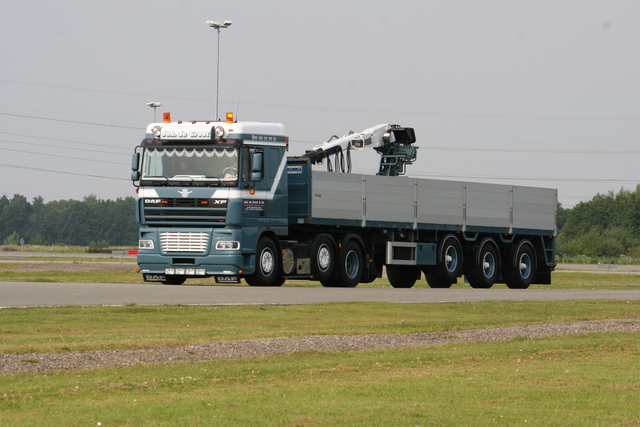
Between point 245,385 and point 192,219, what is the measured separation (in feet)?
54.7

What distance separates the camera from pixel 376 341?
1582 centimetres

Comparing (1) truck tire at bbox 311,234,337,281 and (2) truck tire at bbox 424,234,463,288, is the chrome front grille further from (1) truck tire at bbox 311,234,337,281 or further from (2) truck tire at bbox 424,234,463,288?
(2) truck tire at bbox 424,234,463,288

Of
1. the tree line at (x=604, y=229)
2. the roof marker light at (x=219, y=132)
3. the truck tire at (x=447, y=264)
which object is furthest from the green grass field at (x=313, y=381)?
the tree line at (x=604, y=229)

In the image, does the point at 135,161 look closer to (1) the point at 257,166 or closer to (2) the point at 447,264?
(1) the point at 257,166

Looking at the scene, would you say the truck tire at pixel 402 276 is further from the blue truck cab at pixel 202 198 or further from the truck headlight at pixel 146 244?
the truck headlight at pixel 146 244

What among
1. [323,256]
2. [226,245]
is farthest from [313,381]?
[323,256]

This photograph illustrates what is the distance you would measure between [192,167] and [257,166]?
1.58m

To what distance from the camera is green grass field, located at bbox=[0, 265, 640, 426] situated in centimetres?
943

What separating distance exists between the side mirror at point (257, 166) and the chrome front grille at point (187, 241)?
71.9 inches

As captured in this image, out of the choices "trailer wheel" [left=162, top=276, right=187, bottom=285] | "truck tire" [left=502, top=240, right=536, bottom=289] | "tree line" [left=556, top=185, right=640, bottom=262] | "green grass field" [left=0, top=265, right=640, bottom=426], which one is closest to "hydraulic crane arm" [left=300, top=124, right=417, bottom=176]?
"truck tire" [left=502, top=240, right=536, bottom=289]

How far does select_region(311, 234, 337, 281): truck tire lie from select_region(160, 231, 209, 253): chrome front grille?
11.6ft

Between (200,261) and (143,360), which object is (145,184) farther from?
(143,360)

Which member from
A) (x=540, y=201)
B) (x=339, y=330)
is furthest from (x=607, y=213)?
(x=339, y=330)

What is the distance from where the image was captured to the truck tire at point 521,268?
122 ft
